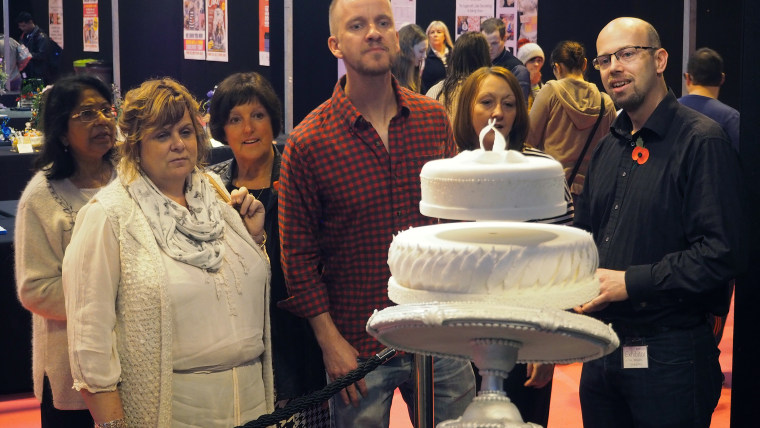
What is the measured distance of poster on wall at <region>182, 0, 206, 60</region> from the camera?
447 inches

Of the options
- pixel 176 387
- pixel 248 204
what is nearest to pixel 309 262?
pixel 248 204

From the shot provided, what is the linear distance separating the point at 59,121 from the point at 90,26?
12809mm

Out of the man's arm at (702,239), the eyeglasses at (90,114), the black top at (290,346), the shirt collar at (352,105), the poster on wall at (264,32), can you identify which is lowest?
the black top at (290,346)

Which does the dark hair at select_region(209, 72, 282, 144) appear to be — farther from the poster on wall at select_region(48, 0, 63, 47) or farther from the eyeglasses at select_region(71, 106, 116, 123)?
the poster on wall at select_region(48, 0, 63, 47)

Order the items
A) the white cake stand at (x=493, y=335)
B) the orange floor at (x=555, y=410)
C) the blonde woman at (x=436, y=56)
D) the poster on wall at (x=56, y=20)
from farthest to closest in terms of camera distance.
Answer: the poster on wall at (x=56, y=20) < the blonde woman at (x=436, y=56) < the orange floor at (x=555, y=410) < the white cake stand at (x=493, y=335)

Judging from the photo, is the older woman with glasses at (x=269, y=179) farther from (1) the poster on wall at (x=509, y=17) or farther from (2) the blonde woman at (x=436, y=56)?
(1) the poster on wall at (x=509, y=17)

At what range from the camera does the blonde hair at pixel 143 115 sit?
2.61 m

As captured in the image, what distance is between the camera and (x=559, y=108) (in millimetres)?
5465

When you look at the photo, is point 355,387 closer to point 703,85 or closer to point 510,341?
point 510,341

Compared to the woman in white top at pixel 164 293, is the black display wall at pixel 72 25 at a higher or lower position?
higher

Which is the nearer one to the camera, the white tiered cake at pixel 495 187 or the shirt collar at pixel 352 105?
the white tiered cake at pixel 495 187

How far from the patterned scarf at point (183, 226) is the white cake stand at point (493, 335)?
1.06m

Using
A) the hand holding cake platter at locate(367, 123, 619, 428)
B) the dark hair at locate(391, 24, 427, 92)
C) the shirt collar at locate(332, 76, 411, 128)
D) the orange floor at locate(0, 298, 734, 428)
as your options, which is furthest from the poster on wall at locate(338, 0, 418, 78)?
the hand holding cake platter at locate(367, 123, 619, 428)

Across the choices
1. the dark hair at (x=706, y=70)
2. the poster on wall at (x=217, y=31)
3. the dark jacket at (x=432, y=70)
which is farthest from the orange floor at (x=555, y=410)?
the poster on wall at (x=217, y=31)
